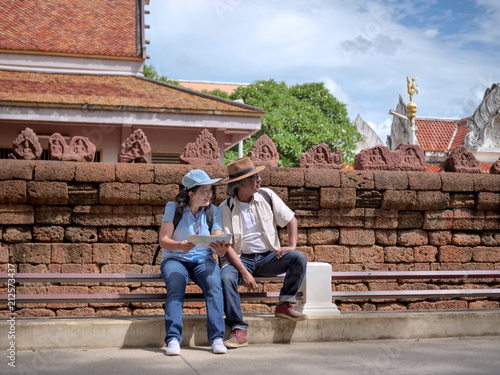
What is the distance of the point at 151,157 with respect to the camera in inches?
482

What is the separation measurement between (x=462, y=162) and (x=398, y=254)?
68.7 inches

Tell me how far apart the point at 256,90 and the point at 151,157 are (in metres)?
21.1

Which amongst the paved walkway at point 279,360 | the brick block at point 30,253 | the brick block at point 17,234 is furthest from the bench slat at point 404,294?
the brick block at point 17,234

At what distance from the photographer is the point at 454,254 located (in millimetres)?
8859

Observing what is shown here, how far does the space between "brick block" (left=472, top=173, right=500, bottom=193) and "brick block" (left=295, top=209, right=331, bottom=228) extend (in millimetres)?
2327

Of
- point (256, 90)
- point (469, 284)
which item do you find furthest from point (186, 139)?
point (256, 90)

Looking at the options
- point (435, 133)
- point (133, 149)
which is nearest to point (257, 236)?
point (133, 149)

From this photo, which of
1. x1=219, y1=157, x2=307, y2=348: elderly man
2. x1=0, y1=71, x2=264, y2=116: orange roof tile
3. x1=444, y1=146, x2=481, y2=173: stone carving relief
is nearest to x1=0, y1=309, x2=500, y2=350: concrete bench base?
x1=219, y1=157, x2=307, y2=348: elderly man

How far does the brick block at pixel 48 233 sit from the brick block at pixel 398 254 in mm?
4534

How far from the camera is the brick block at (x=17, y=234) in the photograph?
755cm

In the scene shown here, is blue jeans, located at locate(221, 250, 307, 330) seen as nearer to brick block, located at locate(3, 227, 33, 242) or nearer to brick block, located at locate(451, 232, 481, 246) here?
brick block, located at locate(3, 227, 33, 242)

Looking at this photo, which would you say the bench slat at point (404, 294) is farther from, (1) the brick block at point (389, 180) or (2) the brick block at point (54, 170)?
(2) the brick block at point (54, 170)

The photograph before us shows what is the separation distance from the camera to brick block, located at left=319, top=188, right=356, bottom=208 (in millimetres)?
8266

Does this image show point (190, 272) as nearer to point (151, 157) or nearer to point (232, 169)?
point (232, 169)
